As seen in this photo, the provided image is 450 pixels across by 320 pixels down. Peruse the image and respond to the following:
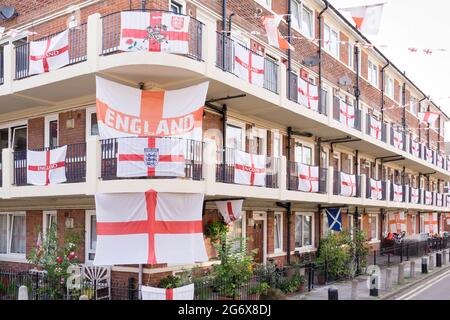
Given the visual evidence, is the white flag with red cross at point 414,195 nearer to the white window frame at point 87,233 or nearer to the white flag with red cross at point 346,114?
the white flag with red cross at point 346,114

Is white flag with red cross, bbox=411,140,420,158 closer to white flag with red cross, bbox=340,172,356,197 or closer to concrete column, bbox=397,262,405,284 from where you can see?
white flag with red cross, bbox=340,172,356,197

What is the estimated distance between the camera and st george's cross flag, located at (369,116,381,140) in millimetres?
23433

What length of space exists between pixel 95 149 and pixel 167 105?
2.00 m

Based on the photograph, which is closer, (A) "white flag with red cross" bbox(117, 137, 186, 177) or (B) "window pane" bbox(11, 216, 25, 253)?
(A) "white flag with red cross" bbox(117, 137, 186, 177)

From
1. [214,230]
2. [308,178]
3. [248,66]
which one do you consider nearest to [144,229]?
[214,230]

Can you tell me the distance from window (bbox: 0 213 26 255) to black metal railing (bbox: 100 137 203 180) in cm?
677

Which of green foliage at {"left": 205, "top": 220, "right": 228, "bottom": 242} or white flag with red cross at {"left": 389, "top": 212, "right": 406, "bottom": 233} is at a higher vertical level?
green foliage at {"left": 205, "top": 220, "right": 228, "bottom": 242}

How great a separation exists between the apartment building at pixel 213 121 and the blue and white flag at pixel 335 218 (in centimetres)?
52

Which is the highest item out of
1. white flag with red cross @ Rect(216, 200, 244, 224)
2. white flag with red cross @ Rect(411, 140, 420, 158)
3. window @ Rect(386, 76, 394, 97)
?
window @ Rect(386, 76, 394, 97)

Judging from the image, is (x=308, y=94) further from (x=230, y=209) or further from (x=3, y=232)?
(x=3, y=232)

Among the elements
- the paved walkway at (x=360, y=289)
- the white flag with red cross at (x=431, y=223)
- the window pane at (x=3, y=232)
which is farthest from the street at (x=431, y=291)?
the white flag with red cross at (x=431, y=223)

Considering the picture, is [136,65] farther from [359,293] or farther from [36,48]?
[359,293]

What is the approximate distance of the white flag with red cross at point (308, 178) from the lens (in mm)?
17266

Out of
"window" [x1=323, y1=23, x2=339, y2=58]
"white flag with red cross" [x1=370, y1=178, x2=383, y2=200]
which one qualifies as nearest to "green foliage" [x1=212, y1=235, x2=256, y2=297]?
"white flag with red cross" [x1=370, y1=178, x2=383, y2=200]
